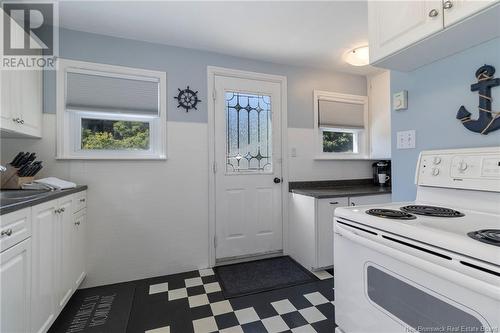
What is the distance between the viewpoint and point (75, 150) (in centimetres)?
212

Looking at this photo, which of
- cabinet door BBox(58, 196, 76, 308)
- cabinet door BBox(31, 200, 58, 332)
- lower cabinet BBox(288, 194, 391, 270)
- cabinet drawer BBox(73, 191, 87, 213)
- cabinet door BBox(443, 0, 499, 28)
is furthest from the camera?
lower cabinet BBox(288, 194, 391, 270)

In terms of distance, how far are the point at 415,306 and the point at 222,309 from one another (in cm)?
137

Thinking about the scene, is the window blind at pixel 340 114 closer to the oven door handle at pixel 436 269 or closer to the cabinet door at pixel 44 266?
the oven door handle at pixel 436 269

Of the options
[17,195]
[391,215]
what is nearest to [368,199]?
[391,215]

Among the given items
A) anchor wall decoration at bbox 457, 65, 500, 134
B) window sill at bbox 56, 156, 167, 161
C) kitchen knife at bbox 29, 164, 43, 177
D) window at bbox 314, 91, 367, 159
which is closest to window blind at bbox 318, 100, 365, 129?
window at bbox 314, 91, 367, 159

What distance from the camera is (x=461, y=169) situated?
114 cm

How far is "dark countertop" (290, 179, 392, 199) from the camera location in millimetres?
2325

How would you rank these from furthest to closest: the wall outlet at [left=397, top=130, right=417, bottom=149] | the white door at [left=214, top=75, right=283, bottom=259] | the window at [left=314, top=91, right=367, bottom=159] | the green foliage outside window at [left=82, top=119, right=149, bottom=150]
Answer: the window at [left=314, top=91, right=367, bottom=159]
the white door at [left=214, top=75, right=283, bottom=259]
the green foliage outside window at [left=82, top=119, right=149, bottom=150]
the wall outlet at [left=397, top=130, right=417, bottom=149]

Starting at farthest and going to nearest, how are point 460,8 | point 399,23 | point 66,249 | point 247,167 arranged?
point 247,167, point 66,249, point 399,23, point 460,8

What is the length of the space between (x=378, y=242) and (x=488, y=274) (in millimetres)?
329

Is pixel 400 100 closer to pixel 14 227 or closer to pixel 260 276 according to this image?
pixel 260 276

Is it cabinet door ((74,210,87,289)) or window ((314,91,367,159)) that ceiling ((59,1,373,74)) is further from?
cabinet door ((74,210,87,289))

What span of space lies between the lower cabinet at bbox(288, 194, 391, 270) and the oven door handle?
1.29 m

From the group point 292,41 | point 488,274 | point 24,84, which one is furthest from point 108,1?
point 488,274
